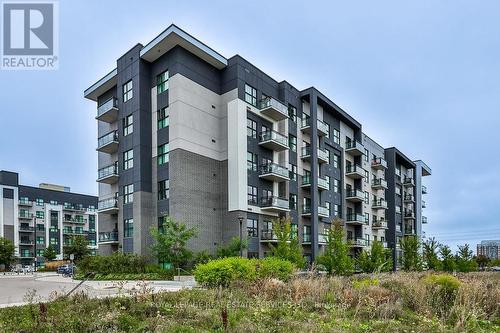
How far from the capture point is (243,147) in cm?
3412

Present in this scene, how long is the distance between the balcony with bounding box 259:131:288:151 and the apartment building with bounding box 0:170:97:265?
5208 cm

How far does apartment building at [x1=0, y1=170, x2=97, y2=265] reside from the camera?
77.1 meters

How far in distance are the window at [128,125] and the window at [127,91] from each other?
1.75 m

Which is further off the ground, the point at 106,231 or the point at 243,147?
the point at 243,147

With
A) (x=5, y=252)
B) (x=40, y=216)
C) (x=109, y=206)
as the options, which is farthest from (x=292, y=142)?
Answer: (x=40, y=216)

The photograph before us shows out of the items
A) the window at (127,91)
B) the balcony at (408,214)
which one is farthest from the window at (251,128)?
the balcony at (408,214)

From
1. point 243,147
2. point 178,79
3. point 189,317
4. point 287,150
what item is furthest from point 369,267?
point 189,317

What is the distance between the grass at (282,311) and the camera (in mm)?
8750

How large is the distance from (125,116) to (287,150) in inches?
621

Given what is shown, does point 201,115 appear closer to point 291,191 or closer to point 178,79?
point 178,79

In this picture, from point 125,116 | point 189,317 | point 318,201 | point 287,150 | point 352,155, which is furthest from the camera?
point 352,155

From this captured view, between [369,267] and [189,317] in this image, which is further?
[369,267]

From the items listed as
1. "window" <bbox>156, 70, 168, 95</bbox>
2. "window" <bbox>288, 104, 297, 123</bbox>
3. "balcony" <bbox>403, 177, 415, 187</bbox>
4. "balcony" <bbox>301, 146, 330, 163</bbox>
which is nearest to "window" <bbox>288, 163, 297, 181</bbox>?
"balcony" <bbox>301, 146, 330, 163</bbox>

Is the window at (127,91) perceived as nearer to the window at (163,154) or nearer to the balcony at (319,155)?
the window at (163,154)
